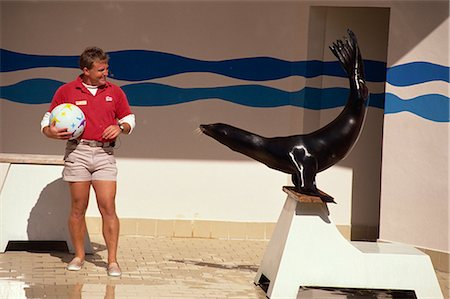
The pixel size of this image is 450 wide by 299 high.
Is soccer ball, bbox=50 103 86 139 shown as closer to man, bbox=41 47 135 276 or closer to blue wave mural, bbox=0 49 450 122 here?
man, bbox=41 47 135 276

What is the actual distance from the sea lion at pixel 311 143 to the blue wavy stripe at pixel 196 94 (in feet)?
10.3

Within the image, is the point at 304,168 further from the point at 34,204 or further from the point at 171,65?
the point at 171,65

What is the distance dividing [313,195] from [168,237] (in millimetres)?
3638

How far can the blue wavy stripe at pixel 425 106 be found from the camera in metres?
11.2

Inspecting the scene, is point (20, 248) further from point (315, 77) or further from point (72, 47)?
point (315, 77)

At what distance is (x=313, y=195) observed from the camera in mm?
8898

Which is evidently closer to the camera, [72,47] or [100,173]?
[100,173]

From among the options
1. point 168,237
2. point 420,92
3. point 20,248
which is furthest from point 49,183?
point 420,92

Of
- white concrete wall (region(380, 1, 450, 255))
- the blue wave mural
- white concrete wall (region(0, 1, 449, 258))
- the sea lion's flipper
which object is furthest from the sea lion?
the blue wave mural

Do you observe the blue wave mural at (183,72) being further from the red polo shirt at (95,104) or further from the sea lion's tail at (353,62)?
the sea lion's tail at (353,62)

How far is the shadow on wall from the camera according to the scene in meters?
10.9

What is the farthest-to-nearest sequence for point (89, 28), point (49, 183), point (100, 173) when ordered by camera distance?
point (89, 28) < point (49, 183) < point (100, 173)

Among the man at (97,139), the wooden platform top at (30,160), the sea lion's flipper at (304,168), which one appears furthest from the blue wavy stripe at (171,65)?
the sea lion's flipper at (304,168)

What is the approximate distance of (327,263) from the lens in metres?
8.90
